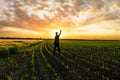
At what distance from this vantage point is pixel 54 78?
12508 mm

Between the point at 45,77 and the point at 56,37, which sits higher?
the point at 56,37

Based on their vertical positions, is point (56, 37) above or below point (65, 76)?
above

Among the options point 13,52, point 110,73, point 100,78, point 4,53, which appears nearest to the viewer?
point 100,78

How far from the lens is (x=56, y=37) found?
27828 mm

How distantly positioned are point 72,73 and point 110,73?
2650mm

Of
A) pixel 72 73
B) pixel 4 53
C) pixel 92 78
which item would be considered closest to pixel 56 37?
pixel 4 53

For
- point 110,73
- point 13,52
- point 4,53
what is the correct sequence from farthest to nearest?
point 13,52, point 4,53, point 110,73

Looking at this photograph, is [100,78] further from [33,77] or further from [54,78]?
[33,77]

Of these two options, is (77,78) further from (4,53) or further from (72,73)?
(4,53)

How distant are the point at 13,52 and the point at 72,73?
19.2m

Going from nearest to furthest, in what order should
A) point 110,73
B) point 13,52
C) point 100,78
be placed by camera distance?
point 100,78 → point 110,73 → point 13,52

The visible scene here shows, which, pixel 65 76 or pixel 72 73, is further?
pixel 72 73

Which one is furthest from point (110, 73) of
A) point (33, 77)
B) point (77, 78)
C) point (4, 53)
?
point (4, 53)

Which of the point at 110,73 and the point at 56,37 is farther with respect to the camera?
the point at 56,37
